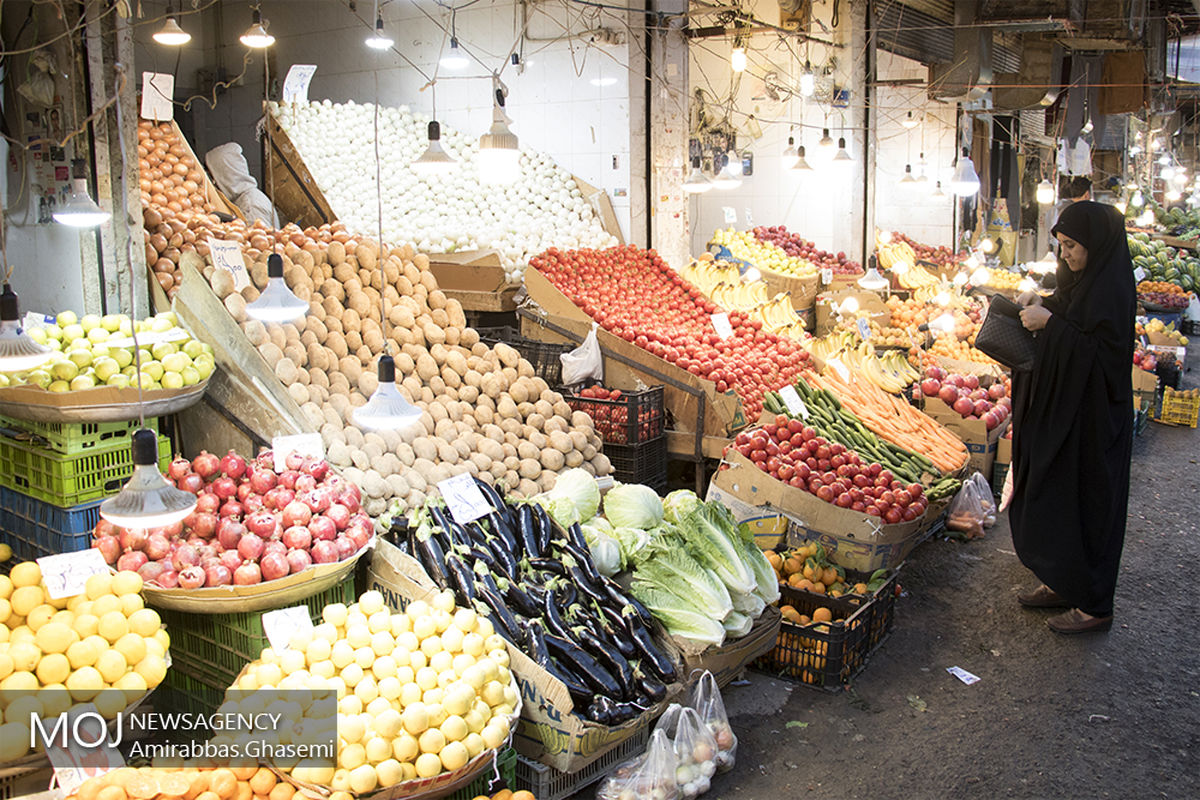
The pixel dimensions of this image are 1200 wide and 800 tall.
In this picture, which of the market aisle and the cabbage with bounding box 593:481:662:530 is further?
the cabbage with bounding box 593:481:662:530

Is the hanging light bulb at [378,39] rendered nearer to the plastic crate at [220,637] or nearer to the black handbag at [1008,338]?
the plastic crate at [220,637]

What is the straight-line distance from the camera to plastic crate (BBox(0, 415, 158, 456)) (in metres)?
3.98

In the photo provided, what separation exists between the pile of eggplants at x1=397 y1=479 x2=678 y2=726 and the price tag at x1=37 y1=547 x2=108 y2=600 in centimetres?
123

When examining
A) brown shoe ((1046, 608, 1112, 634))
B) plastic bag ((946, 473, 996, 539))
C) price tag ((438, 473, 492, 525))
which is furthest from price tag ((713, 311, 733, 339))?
price tag ((438, 473, 492, 525))

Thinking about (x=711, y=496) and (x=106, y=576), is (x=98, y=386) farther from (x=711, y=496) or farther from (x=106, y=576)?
(x=711, y=496)

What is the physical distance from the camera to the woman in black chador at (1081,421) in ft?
16.2

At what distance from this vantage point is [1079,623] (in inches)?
204

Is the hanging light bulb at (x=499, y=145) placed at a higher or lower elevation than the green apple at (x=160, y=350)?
higher

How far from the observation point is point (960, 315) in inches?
433

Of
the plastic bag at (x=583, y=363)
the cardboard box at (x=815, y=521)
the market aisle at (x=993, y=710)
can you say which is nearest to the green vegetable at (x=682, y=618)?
the market aisle at (x=993, y=710)

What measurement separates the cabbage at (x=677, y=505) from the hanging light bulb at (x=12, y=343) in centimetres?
285

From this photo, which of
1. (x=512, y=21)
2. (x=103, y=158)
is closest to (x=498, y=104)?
(x=103, y=158)

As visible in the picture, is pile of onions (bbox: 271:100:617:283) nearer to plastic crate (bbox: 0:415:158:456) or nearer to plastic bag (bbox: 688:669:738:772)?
plastic crate (bbox: 0:415:158:456)

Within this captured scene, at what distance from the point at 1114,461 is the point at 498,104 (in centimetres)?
386
